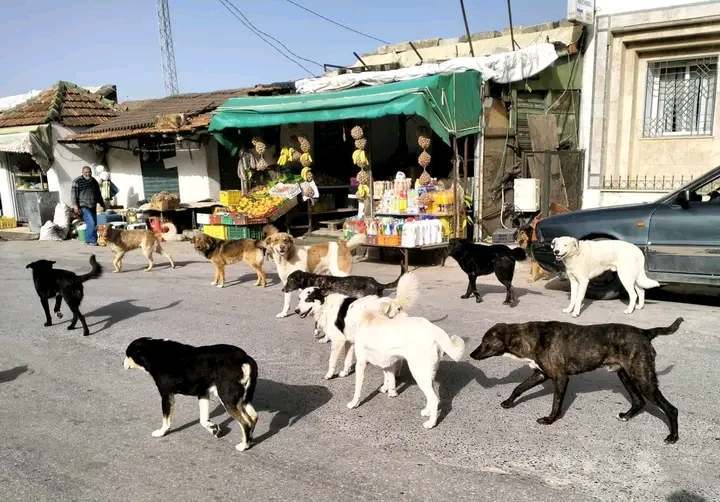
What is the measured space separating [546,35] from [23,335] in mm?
12801

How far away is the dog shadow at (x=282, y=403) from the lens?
4.43 m

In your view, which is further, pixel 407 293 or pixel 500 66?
pixel 500 66

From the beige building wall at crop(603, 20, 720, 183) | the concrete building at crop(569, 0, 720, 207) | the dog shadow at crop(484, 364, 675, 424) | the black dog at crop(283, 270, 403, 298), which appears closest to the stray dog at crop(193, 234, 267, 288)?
the black dog at crop(283, 270, 403, 298)

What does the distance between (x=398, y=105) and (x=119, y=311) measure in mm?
5988

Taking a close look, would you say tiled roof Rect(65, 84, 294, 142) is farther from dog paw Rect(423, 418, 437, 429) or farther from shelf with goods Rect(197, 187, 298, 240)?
dog paw Rect(423, 418, 437, 429)

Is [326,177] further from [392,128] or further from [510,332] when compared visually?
[510,332]

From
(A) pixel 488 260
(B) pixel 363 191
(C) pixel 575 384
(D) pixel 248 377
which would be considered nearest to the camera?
(D) pixel 248 377

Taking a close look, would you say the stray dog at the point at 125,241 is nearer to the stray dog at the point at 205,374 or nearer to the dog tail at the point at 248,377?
the stray dog at the point at 205,374

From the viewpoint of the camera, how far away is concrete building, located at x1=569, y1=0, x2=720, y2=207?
1209 cm

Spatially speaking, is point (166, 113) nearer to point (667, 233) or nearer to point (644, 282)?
point (667, 233)

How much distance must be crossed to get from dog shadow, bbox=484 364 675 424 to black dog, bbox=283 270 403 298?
5.61 feet

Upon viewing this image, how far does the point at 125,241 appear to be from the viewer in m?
11.3

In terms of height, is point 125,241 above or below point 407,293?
below

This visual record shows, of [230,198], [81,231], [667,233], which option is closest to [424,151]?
[667,233]
